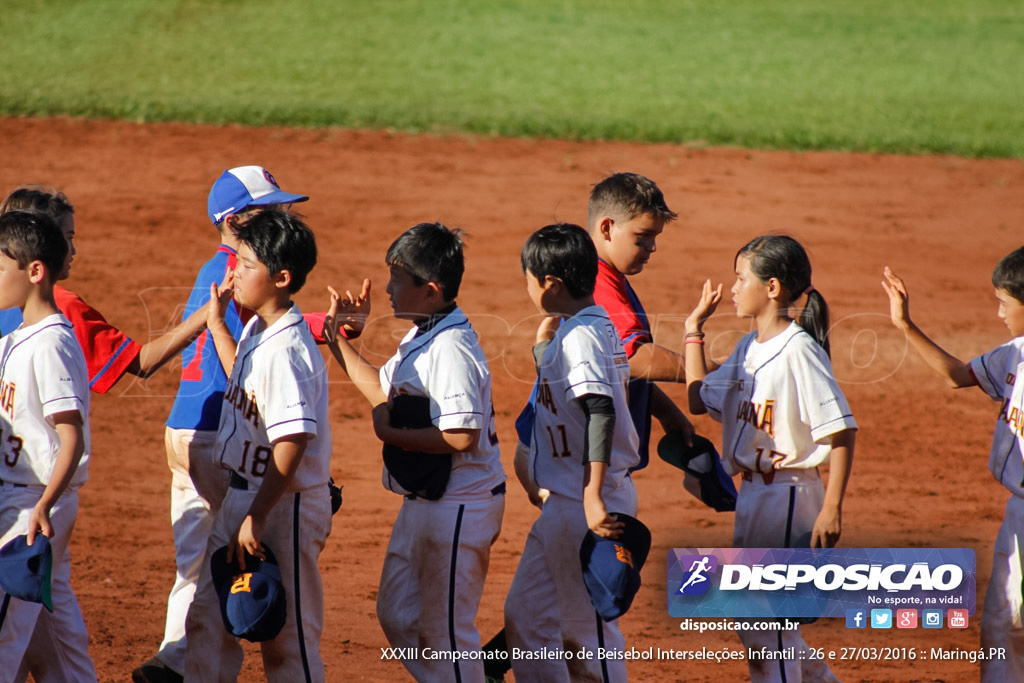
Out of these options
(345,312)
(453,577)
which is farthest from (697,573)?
(345,312)

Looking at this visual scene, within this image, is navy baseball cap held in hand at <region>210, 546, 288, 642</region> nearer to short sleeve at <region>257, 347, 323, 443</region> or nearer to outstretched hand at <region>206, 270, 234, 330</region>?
short sleeve at <region>257, 347, 323, 443</region>

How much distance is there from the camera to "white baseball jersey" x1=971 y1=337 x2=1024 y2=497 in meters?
3.98

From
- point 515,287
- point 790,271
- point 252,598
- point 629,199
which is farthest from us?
point 515,287

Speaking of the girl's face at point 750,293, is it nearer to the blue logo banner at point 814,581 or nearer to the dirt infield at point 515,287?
the blue logo banner at point 814,581

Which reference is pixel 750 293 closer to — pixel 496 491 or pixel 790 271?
pixel 790 271

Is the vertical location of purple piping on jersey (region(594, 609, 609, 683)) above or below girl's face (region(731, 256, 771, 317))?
below

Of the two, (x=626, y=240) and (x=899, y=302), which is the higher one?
(x=626, y=240)

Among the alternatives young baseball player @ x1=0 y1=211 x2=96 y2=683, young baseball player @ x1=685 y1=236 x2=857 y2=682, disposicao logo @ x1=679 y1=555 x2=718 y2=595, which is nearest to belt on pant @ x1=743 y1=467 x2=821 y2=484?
young baseball player @ x1=685 y1=236 x2=857 y2=682

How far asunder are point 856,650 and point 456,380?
8.84ft

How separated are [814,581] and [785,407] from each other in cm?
66

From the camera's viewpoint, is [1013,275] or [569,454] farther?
[1013,275]

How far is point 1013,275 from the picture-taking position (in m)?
4.08

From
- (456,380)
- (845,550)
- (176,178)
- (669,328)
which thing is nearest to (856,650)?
(845,550)

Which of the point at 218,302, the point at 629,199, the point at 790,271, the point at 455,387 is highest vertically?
the point at 629,199
